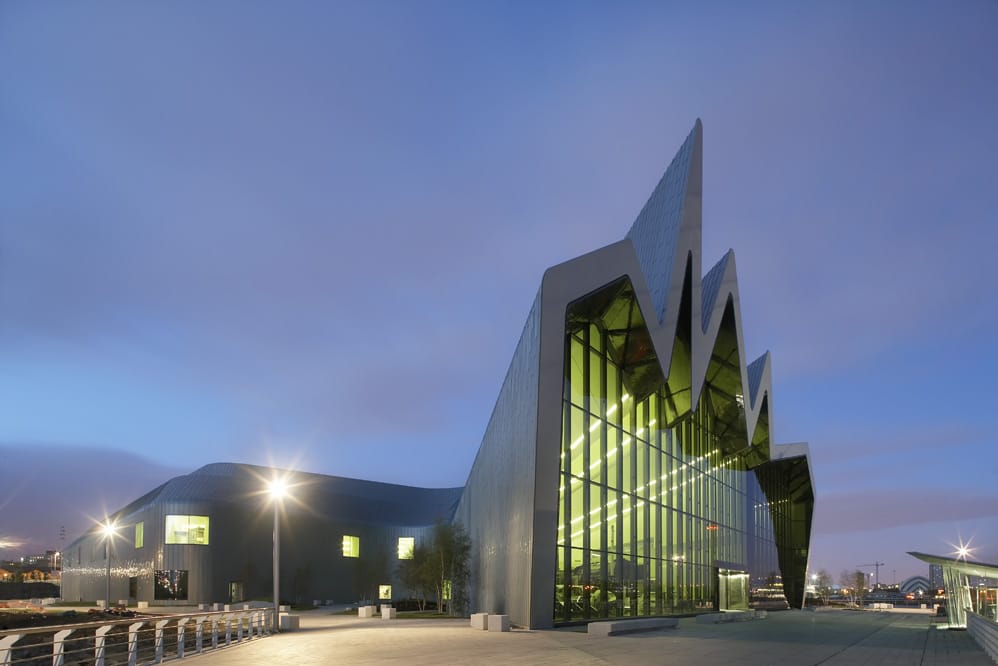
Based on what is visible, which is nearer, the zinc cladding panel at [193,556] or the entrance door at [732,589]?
the entrance door at [732,589]

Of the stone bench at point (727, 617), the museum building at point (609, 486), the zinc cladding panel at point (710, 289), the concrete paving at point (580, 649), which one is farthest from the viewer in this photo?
the zinc cladding panel at point (710, 289)

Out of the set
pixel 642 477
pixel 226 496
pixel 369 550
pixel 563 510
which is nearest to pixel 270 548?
pixel 226 496

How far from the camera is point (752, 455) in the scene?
53.1 meters

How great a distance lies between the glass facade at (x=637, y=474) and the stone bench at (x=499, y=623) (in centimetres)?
152

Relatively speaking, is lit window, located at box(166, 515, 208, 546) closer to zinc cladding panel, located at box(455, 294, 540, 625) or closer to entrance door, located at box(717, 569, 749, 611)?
zinc cladding panel, located at box(455, 294, 540, 625)

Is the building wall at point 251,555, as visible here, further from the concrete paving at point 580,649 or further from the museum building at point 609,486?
the concrete paving at point 580,649

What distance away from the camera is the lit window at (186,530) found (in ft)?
183

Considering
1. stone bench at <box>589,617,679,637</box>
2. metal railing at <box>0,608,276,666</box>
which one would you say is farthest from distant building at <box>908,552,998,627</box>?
metal railing at <box>0,608,276,666</box>

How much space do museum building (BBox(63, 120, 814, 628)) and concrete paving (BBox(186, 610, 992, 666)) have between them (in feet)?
9.48

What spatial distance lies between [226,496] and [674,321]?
130ft

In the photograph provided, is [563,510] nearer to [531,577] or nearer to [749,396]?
[531,577]

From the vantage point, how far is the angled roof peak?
30734mm

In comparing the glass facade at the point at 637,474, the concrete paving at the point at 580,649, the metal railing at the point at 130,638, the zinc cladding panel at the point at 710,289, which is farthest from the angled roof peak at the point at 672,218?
the metal railing at the point at 130,638

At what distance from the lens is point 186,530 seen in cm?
5597
